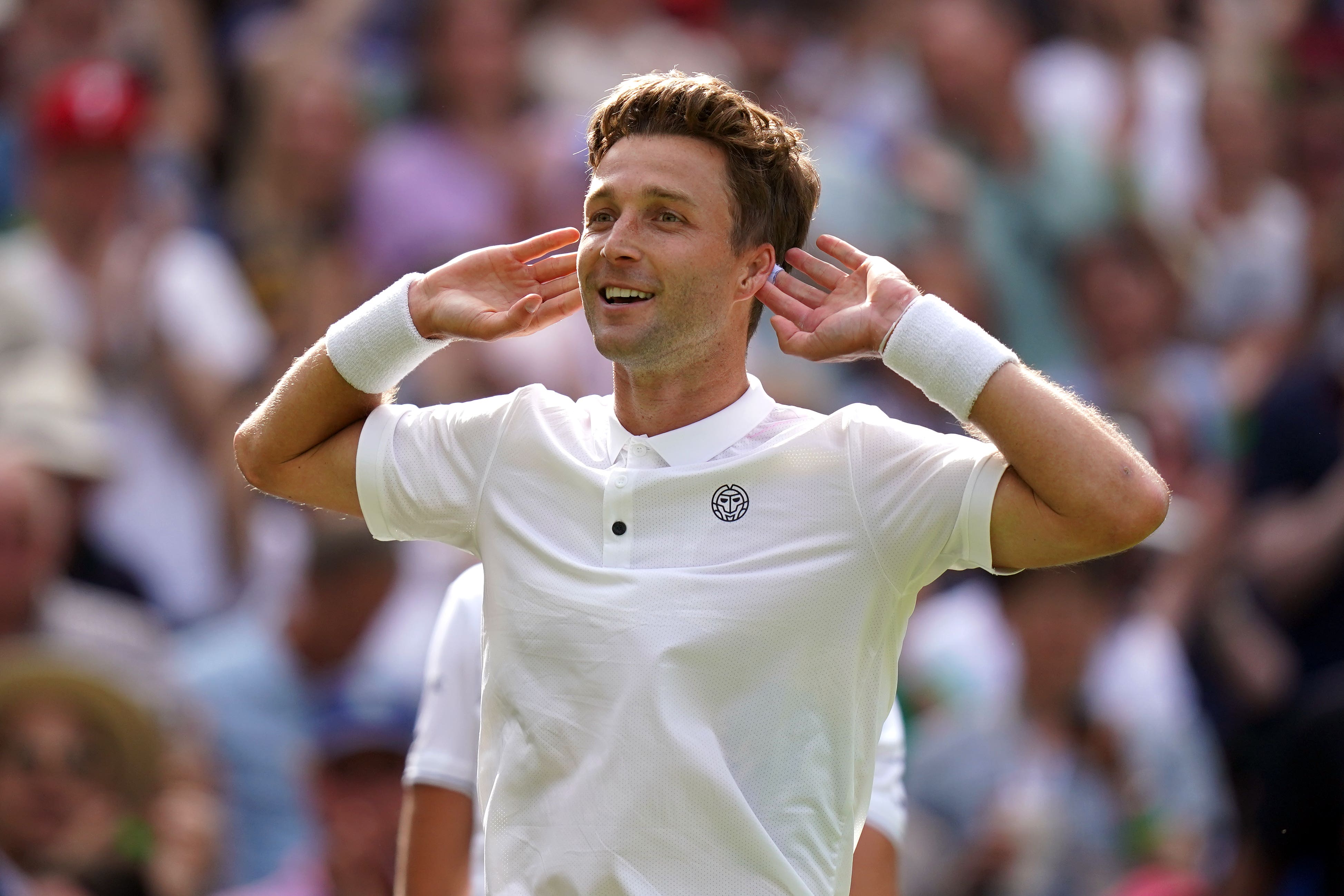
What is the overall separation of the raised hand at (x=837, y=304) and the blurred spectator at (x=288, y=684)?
3078 millimetres

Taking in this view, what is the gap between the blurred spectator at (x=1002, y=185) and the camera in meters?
8.38

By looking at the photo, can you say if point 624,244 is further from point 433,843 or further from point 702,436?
point 433,843

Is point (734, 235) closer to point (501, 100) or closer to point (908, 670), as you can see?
point (908, 670)

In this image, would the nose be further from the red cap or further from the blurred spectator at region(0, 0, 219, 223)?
the blurred spectator at region(0, 0, 219, 223)

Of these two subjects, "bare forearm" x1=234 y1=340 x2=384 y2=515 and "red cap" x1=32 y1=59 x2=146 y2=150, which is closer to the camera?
"bare forearm" x1=234 y1=340 x2=384 y2=515

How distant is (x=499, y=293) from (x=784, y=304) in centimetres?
55

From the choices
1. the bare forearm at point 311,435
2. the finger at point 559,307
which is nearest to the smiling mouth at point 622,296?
the finger at point 559,307

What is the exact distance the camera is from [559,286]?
3.46m

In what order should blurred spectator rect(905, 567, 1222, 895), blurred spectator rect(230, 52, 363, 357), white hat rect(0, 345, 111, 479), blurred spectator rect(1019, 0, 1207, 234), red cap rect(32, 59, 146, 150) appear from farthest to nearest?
1. blurred spectator rect(1019, 0, 1207, 234)
2. blurred spectator rect(230, 52, 363, 357)
3. red cap rect(32, 59, 146, 150)
4. white hat rect(0, 345, 111, 479)
5. blurred spectator rect(905, 567, 1222, 895)

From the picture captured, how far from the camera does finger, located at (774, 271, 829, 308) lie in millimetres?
3328

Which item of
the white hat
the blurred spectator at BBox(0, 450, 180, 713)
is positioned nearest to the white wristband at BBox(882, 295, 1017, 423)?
the blurred spectator at BBox(0, 450, 180, 713)

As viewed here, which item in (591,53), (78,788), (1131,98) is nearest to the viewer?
(78,788)

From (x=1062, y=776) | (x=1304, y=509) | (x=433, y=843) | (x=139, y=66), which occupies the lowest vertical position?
(x=1062, y=776)

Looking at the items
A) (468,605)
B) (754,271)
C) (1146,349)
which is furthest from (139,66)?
(754,271)
